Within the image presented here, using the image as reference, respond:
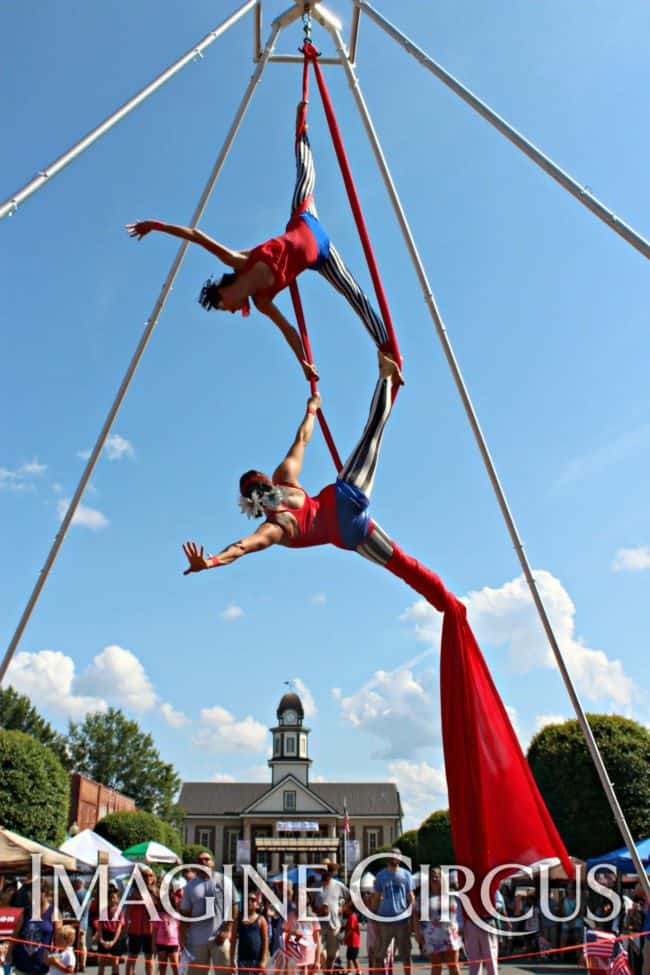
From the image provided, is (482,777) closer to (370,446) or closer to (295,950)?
(370,446)

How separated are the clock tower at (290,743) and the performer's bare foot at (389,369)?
6791cm

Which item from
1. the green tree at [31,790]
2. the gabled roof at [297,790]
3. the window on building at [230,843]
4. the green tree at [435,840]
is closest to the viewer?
the green tree at [31,790]

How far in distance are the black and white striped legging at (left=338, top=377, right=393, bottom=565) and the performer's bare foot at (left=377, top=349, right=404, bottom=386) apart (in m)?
0.10

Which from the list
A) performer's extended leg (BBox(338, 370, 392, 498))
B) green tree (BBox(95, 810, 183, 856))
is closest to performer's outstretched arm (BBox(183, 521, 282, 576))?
performer's extended leg (BBox(338, 370, 392, 498))

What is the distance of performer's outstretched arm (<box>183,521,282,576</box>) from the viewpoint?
16.6ft

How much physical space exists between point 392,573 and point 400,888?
4.48m

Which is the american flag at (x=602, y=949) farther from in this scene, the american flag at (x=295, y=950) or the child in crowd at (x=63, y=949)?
the child in crowd at (x=63, y=949)

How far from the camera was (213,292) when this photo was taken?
232 inches

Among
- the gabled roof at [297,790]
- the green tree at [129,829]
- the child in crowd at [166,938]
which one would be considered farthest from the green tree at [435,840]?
the gabled roof at [297,790]

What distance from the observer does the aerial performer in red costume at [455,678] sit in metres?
5.56

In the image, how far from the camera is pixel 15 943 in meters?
8.16

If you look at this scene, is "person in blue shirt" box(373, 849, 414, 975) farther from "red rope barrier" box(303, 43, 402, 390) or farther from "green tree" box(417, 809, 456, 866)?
"green tree" box(417, 809, 456, 866)

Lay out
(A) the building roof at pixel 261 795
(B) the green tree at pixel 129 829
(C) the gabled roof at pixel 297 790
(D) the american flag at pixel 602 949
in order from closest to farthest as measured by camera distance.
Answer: (D) the american flag at pixel 602 949 < (B) the green tree at pixel 129 829 < (C) the gabled roof at pixel 297 790 < (A) the building roof at pixel 261 795

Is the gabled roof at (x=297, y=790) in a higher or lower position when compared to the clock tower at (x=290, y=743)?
lower
